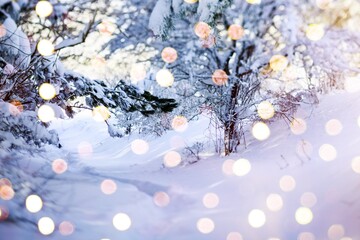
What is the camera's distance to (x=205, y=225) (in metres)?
3.65

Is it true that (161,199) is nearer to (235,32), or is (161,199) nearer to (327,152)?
(327,152)

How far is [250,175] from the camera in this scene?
463 cm

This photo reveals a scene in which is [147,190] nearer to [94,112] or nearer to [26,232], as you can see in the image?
[94,112]

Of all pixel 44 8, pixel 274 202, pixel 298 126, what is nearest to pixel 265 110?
pixel 298 126

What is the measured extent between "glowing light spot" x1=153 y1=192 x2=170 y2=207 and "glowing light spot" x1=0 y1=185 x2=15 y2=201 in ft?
5.06

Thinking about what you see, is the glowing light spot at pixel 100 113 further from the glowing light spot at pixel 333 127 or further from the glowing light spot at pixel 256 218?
the glowing light spot at pixel 333 127

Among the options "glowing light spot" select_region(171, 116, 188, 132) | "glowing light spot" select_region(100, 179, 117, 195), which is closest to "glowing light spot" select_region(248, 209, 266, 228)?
"glowing light spot" select_region(100, 179, 117, 195)

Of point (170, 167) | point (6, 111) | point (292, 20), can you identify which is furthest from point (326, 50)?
point (6, 111)

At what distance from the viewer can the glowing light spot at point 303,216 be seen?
11.0 feet

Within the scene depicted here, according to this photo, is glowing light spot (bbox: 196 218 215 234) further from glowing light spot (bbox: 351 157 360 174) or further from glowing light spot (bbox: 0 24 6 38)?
glowing light spot (bbox: 0 24 6 38)

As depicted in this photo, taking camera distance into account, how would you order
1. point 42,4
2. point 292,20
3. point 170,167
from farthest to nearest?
1. point 170,167
2. point 292,20
3. point 42,4

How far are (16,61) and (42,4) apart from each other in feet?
2.27

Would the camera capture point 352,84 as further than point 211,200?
Yes

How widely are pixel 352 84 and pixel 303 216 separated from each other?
4602 millimetres
